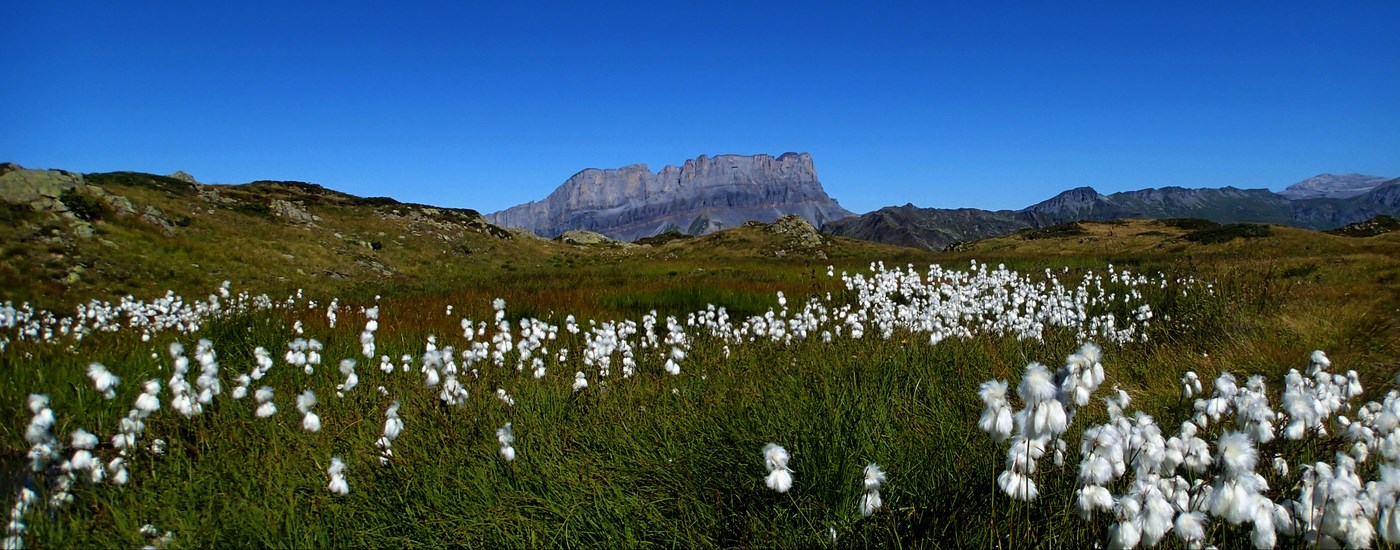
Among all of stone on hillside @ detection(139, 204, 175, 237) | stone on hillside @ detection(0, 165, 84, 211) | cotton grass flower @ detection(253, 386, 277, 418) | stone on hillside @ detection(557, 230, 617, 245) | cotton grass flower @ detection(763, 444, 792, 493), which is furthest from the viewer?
stone on hillside @ detection(557, 230, 617, 245)

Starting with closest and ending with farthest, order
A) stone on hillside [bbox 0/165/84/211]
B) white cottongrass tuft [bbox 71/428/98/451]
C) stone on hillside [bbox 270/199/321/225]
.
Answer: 1. white cottongrass tuft [bbox 71/428/98/451]
2. stone on hillside [bbox 0/165/84/211]
3. stone on hillside [bbox 270/199/321/225]

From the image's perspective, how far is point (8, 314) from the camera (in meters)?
8.53

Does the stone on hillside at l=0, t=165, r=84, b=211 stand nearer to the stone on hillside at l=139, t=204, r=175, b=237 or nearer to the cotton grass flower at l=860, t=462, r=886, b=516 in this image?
the stone on hillside at l=139, t=204, r=175, b=237

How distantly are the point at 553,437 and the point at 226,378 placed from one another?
445 centimetres

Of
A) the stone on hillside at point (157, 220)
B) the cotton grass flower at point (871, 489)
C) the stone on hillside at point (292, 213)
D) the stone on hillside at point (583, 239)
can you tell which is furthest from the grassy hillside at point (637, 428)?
the stone on hillside at point (583, 239)

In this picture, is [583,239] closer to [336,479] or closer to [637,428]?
[637,428]

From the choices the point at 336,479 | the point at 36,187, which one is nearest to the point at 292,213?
the point at 36,187

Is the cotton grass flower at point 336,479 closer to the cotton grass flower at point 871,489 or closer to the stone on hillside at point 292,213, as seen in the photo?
the cotton grass flower at point 871,489

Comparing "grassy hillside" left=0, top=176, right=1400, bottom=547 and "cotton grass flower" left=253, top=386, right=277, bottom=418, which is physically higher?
"cotton grass flower" left=253, top=386, right=277, bottom=418

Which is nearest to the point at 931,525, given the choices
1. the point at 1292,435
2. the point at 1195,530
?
the point at 1195,530

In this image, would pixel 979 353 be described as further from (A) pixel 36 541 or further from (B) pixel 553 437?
(A) pixel 36 541

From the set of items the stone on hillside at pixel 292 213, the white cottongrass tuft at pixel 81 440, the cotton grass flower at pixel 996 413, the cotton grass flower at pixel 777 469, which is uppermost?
the stone on hillside at pixel 292 213

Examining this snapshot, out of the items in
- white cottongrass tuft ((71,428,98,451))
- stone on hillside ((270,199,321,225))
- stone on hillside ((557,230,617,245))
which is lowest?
white cottongrass tuft ((71,428,98,451))

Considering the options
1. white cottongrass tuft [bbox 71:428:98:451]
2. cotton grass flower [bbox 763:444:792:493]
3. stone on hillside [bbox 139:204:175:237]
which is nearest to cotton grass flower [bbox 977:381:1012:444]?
cotton grass flower [bbox 763:444:792:493]
